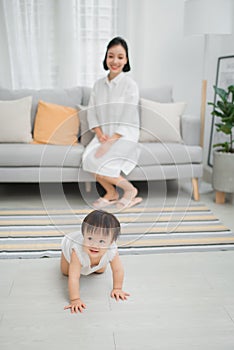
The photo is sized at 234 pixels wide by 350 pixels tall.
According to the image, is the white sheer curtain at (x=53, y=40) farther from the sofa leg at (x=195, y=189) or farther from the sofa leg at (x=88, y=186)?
the sofa leg at (x=88, y=186)

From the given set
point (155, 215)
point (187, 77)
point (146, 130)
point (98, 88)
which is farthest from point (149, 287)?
point (187, 77)

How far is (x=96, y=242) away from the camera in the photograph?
1.66 meters

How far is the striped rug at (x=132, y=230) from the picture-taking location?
1924 millimetres

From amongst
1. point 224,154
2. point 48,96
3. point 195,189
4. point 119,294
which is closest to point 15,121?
point 48,96

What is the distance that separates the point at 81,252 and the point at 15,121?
161 cm

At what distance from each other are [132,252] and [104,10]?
8.09ft

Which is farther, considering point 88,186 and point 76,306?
point 88,186

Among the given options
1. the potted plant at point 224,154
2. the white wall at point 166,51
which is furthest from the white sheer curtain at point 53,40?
the potted plant at point 224,154

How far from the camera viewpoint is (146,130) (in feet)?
5.91

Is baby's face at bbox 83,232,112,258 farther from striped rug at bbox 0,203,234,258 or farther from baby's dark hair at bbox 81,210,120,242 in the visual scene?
striped rug at bbox 0,203,234,258

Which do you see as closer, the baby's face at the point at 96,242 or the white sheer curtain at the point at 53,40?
the baby's face at the point at 96,242

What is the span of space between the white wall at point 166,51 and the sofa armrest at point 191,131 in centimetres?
70

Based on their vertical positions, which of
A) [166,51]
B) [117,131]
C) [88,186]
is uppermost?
[166,51]

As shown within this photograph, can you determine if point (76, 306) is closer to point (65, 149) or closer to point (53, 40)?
point (65, 149)
